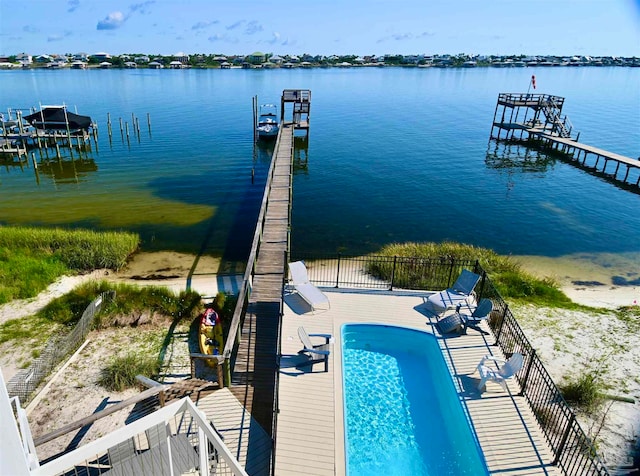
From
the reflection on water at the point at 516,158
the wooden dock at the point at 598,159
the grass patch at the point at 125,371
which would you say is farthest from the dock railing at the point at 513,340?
the wooden dock at the point at 598,159

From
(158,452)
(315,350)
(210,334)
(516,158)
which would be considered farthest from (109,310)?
(516,158)

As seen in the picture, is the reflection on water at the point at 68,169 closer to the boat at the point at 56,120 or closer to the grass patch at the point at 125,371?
the boat at the point at 56,120

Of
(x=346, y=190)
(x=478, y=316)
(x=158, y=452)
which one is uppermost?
(x=158, y=452)

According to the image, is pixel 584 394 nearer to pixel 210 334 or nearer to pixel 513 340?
pixel 513 340

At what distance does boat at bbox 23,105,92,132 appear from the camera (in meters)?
39.0

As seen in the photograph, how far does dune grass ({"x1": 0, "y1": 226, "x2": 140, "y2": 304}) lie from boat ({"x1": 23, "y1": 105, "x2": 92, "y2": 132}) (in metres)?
22.8

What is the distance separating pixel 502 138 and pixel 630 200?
20882 mm

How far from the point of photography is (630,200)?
3241 centimetres

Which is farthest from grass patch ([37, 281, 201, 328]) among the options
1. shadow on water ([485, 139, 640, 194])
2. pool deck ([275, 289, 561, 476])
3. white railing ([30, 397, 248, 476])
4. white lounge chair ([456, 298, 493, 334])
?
shadow on water ([485, 139, 640, 194])

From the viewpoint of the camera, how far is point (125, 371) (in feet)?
36.9

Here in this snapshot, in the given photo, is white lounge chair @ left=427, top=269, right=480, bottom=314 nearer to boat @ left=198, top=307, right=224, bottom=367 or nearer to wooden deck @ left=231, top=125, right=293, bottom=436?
wooden deck @ left=231, top=125, right=293, bottom=436

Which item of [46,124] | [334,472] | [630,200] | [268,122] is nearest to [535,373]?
[334,472]

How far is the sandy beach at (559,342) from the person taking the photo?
32.8ft

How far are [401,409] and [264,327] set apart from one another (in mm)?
4562
